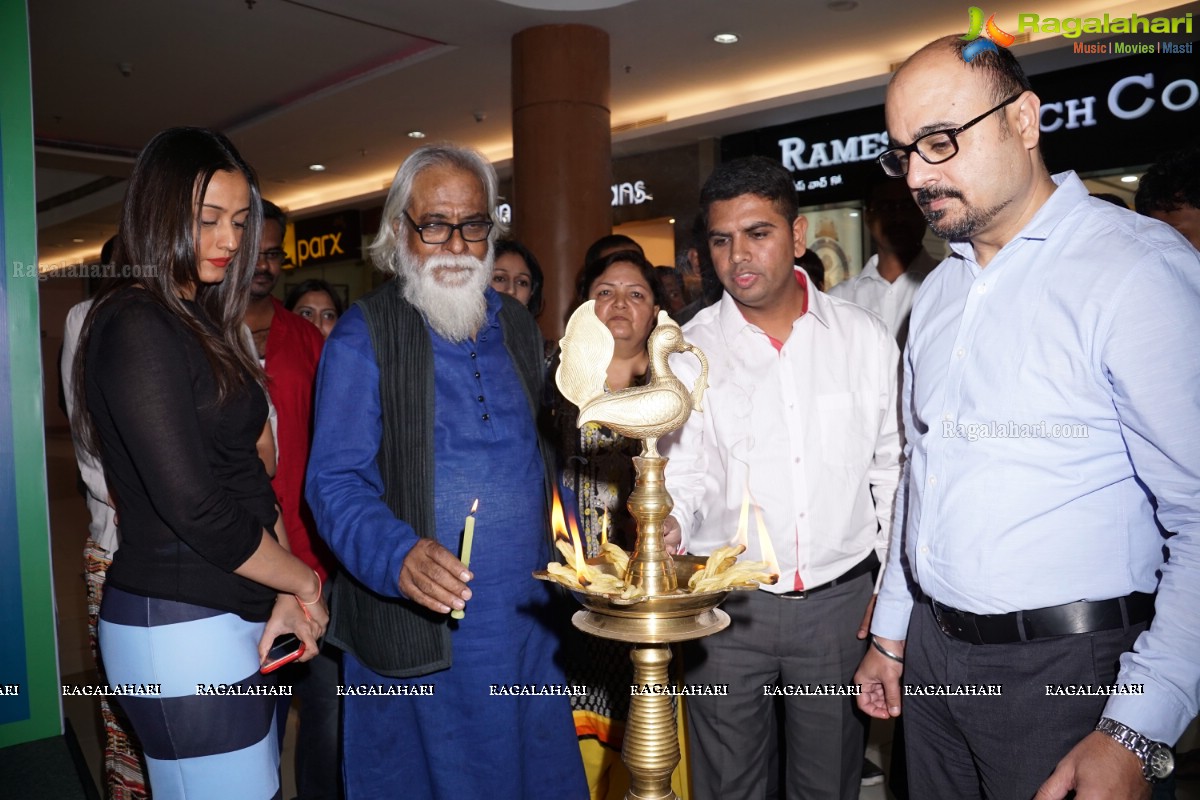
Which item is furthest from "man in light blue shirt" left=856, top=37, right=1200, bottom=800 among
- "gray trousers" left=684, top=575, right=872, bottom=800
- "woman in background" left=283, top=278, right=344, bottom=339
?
"woman in background" left=283, top=278, right=344, bottom=339

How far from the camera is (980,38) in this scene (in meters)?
1.54

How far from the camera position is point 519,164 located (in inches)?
247

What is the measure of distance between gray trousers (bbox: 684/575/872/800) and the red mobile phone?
101 centimetres

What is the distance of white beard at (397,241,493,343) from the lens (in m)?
2.20

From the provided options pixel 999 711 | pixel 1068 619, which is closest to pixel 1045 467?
pixel 1068 619

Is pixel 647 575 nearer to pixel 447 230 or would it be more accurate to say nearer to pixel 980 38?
pixel 980 38

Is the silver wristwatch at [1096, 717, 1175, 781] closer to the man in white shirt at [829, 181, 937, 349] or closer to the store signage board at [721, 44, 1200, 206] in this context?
the man in white shirt at [829, 181, 937, 349]

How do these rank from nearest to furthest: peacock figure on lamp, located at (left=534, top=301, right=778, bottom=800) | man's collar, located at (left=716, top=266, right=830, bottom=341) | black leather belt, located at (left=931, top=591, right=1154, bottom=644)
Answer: peacock figure on lamp, located at (left=534, top=301, right=778, bottom=800), black leather belt, located at (left=931, top=591, right=1154, bottom=644), man's collar, located at (left=716, top=266, right=830, bottom=341)

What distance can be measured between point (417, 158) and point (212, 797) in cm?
159

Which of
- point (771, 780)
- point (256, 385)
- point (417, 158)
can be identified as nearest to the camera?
point (256, 385)

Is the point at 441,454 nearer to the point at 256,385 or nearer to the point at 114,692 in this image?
the point at 256,385

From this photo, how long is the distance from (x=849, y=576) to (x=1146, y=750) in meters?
0.97

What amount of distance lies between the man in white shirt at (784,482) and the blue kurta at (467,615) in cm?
41

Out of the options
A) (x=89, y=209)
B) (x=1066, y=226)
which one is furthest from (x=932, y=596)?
(x=89, y=209)
